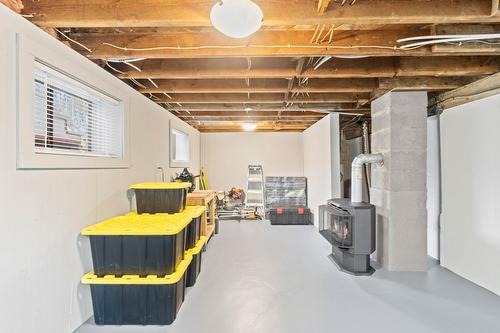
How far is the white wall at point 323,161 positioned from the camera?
4488 mm

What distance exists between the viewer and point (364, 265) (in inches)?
120

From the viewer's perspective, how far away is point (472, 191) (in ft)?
9.37

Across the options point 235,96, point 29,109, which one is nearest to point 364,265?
point 235,96

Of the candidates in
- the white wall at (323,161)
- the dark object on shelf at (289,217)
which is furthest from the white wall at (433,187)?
the dark object on shelf at (289,217)

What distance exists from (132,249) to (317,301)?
1.75 m

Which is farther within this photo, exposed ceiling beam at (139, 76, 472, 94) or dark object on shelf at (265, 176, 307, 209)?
dark object on shelf at (265, 176, 307, 209)

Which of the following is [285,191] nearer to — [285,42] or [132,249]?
[285,42]

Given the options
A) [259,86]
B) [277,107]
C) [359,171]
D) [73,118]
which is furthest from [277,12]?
[277,107]

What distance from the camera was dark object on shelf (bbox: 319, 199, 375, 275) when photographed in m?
2.99

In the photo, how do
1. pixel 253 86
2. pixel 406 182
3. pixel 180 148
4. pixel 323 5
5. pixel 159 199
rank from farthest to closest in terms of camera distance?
pixel 180 148
pixel 253 86
pixel 406 182
pixel 159 199
pixel 323 5

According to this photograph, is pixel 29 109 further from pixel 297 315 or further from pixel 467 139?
pixel 467 139

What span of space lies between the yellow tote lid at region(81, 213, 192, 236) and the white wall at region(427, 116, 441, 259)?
10.9 feet

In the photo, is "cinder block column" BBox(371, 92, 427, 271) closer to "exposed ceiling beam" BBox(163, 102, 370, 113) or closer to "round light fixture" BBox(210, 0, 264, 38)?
"exposed ceiling beam" BBox(163, 102, 370, 113)

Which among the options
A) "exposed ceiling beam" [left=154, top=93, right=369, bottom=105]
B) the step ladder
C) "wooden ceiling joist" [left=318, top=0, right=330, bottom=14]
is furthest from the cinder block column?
the step ladder
